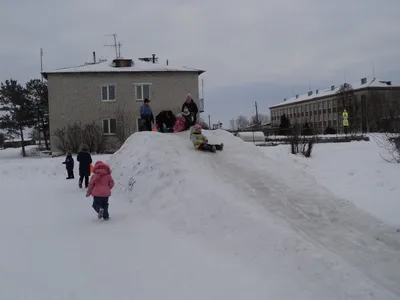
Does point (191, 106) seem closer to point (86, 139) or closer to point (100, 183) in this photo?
point (100, 183)

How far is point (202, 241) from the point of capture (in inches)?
268

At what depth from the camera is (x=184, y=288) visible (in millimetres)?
5277

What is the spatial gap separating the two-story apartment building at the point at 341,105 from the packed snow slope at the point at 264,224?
5028 centimetres

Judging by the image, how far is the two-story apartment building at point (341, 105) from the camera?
227ft

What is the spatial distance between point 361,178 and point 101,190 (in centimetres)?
805

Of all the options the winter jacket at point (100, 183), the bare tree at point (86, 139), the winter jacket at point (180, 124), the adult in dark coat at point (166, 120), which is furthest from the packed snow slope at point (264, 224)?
the bare tree at point (86, 139)

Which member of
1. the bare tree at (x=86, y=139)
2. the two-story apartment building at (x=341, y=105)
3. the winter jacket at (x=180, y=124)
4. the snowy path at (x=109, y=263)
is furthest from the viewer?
the two-story apartment building at (x=341, y=105)

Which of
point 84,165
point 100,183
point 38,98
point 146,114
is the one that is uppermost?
point 38,98

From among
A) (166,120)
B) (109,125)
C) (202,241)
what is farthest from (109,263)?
(109,125)

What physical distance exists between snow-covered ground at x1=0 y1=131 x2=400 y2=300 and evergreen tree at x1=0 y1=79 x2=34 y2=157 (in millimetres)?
43647

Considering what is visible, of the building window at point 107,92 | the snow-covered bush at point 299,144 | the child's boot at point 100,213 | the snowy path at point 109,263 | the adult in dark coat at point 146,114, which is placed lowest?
the snowy path at point 109,263

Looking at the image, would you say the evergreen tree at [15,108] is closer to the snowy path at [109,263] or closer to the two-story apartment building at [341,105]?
the two-story apartment building at [341,105]

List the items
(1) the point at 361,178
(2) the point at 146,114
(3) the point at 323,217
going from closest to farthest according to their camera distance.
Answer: (3) the point at 323,217 → (1) the point at 361,178 → (2) the point at 146,114

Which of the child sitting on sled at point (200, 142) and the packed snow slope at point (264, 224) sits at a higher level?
the child sitting on sled at point (200, 142)
